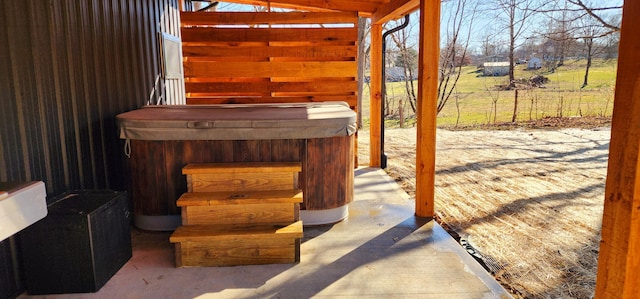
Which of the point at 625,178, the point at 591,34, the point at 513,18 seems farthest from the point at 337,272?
the point at 513,18

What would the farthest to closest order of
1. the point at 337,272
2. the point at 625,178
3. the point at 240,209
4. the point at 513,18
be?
the point at 513,18 → the point at 240,209 → the point at 337,272 → the point at 625,178

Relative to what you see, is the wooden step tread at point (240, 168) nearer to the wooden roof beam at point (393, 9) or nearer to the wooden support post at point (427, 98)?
the wooden support post at point (427, 98)

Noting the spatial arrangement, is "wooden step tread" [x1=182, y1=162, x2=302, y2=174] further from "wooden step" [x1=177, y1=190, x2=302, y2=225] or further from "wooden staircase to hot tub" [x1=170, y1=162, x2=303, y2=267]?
"wooden step" [x1=177, y1=190, x2=302, y2=225]

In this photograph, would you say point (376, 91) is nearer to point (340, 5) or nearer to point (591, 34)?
point (340, 5)

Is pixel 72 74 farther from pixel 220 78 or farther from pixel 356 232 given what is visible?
pixel 220 78

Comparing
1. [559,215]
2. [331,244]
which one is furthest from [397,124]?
[331,244]

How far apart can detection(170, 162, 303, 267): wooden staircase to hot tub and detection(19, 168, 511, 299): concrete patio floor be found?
0.09m

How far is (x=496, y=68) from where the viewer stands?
1048 centimetres

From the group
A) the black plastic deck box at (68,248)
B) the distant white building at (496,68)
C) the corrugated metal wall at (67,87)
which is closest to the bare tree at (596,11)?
the distant white building at (496,68)

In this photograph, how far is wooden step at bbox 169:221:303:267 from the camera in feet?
8.27

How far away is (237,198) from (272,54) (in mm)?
2963

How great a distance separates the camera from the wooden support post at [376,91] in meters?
5.28

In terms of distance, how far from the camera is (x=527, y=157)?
600 centimetres

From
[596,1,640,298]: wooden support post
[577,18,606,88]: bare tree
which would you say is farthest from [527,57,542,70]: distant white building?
[596,1,640,298]: wooden support post
